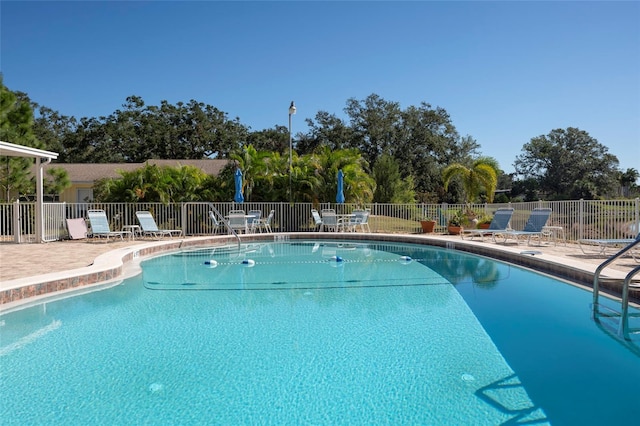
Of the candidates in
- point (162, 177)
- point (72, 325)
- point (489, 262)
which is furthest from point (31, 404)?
point (162, 177)

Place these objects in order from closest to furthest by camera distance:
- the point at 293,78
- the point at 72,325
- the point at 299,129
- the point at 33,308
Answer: the point at 72,325, the point at 33,308, the point at 293,78, the point at 299,129

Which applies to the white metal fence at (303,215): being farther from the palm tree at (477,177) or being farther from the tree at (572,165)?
the tree at (572,165)

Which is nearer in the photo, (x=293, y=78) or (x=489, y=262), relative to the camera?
(x=489, y=262)

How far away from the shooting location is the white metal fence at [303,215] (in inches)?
476

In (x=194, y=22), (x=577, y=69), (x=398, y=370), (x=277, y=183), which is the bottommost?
(x=398, y=370)

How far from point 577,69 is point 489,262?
12046mm

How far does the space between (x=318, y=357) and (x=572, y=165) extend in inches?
1922

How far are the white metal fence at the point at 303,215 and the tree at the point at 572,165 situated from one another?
29.2 metres

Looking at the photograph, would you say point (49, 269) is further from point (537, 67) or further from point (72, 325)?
point (537, 67)

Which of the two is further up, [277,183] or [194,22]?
[194,22]

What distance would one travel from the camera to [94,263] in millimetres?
8219

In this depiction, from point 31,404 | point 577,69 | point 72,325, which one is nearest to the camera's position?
point 31,404

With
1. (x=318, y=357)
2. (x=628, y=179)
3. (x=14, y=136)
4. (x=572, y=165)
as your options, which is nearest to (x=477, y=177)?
(x=318, y=357)

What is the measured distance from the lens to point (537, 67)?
18.4m
